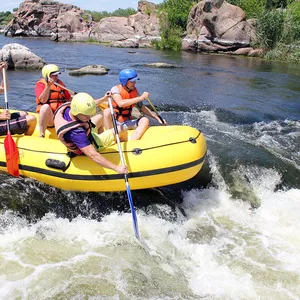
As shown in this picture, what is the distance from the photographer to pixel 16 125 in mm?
4777

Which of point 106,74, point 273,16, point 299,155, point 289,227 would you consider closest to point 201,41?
point 273,16

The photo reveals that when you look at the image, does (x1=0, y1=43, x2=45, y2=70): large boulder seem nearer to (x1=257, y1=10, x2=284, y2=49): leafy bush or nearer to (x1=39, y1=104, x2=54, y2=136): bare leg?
(x1=39, y1=104, x2=54, y2=136): bare leg

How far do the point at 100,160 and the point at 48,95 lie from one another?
70.9 inches

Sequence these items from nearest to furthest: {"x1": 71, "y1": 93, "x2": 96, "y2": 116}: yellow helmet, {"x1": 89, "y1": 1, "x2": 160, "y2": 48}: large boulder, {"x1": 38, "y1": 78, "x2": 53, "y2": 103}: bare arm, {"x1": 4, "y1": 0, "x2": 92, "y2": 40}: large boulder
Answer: {"x1": 71, "y1": 93, "x2": 96, "y2": 116}: yellow helmet, {"x1": 38, "y1": 78, "x2": 53, "y2": 103}: bare arm, {"x1": 89, "y1": 1, "x2": 160, "y2": 48}: large boulder, {"x1": 4, "y1": 0, "x2": 92, "y2": 40}: large boulder

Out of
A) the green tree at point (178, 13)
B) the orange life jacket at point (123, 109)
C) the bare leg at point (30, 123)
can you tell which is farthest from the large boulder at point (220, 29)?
the bare leg at point (30, 123)

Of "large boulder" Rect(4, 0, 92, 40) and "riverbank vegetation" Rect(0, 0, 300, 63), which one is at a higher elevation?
"riverbank vegetation" Rect(0, 0, 300, 63)

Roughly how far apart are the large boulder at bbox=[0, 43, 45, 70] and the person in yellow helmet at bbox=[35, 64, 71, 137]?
9.82m

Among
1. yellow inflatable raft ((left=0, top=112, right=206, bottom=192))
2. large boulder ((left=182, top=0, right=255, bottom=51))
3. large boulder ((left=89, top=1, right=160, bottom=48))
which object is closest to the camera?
yellow inflatable raft ((left=0, top=112, right=206, bottom=192))

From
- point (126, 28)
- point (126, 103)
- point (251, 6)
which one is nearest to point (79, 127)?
point (126, 103)

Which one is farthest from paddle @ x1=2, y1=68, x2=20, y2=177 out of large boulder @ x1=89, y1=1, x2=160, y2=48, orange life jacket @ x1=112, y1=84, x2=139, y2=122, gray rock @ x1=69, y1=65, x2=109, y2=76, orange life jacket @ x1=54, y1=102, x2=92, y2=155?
large boulder @ x1=89, y1=1, x2=160, y2=48

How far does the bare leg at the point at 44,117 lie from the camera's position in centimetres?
487

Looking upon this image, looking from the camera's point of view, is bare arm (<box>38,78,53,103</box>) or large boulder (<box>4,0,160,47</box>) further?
large boulder (<box>4,0,160,47</box>)

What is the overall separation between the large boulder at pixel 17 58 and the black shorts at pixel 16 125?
10.2 metres

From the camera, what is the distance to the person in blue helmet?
16.0 ft
